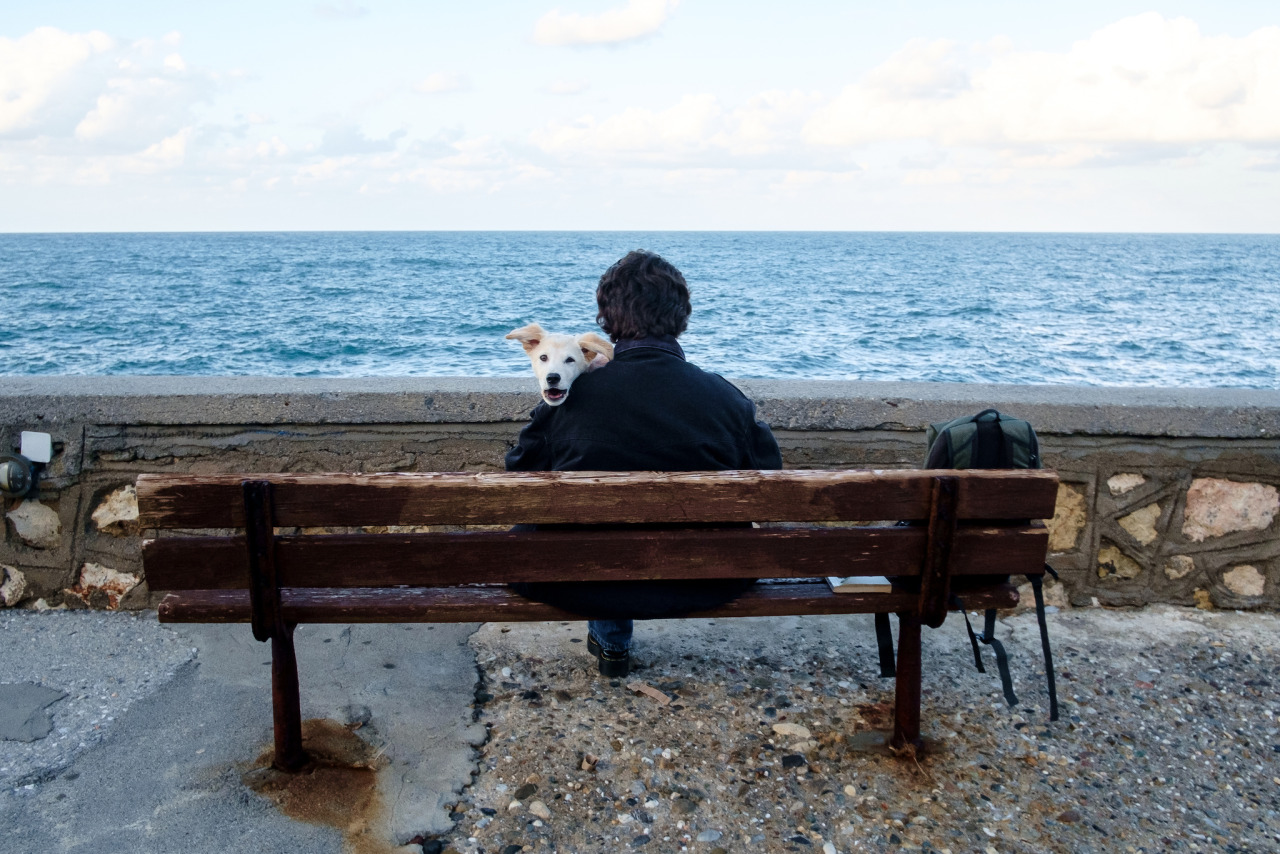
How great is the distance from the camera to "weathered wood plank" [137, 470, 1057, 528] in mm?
2268

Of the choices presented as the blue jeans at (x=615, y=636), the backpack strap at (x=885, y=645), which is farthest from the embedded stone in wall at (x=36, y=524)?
the backpack strap at (x=885, y=645)

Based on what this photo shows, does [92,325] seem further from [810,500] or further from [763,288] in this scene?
[810,500]

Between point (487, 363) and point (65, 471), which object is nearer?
point (65, 471)

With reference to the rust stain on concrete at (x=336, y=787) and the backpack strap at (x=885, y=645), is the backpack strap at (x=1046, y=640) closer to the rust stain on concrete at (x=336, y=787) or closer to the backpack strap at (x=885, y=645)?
the backpack strap at (x=885, y=645)

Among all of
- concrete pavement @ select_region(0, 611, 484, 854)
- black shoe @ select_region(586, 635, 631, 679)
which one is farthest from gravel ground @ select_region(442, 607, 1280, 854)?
concrete pavement @ select_region(0, 611, 484, 854)

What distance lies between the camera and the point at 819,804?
2.47 m

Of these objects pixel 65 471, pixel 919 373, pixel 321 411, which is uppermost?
pixel 321 411

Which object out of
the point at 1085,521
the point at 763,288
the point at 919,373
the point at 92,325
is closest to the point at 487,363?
the point at 919,373

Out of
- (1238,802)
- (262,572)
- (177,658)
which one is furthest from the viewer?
(177,658)

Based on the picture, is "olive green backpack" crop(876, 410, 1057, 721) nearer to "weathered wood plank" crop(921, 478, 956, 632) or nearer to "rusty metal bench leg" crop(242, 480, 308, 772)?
"weathered wood plank" crop(921, 478, 956, 632)

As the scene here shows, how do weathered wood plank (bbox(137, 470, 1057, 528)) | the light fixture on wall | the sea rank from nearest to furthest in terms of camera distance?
weathered wood plank (bbox(137, 470, 1057, 528)) < the light fixture on wall < the sea

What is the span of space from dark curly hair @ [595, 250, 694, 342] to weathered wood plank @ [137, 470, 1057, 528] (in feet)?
1.72

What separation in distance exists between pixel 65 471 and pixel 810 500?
9.38 feet

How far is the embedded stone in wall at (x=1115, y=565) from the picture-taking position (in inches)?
146
